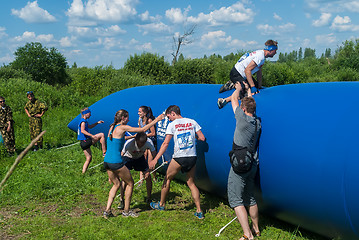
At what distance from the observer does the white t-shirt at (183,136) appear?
570cm

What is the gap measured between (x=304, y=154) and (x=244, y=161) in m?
0.83

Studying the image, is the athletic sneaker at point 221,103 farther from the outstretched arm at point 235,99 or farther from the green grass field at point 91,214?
the green grass field at point 91,214

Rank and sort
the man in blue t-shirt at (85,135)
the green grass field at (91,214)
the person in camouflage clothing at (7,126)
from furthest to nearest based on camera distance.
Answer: the person in camouflage clothing at (7,126) → the man in blue t-shirt at (85,135) → the green grass field at (91,214)

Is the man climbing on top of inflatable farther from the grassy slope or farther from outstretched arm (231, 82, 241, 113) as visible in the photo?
the grassy slope

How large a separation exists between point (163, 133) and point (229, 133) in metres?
1.92

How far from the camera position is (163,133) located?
721 centimetres

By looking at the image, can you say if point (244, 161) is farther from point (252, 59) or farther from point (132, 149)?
point (132, 149)

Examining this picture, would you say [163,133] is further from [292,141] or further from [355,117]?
[355,117]

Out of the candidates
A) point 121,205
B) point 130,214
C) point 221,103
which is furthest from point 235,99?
point 121,205

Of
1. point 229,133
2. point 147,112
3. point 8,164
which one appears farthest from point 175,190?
point 8,164

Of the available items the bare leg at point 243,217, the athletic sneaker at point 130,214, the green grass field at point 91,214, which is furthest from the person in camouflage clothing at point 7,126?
the bare leg at point 243,217

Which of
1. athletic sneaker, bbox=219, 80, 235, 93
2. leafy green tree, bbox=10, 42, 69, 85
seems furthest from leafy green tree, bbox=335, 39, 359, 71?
athletic sneaker, bbox=219, 80, 235, 93

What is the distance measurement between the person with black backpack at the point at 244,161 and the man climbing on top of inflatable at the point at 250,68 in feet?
3.76

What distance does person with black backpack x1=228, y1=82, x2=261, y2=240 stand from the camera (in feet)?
16.1
